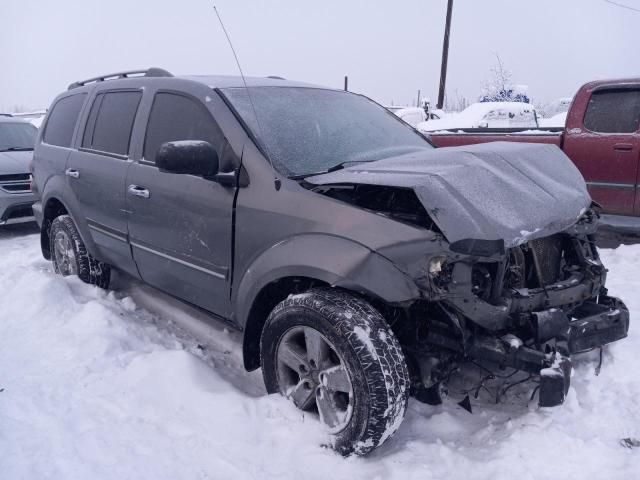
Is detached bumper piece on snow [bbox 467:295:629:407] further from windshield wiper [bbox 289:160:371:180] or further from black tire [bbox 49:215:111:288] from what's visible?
black tire [bbox 49:215:111:288]

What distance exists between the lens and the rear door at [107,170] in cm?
396

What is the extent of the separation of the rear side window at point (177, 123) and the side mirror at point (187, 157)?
0.22m

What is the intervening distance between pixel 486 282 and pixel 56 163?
396cm

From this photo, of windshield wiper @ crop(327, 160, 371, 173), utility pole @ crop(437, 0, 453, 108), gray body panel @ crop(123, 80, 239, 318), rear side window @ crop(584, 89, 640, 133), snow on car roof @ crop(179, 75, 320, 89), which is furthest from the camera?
utility pole @ crop(437, 0, 453, 108)

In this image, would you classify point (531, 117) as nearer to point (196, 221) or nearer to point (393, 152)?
point (393, 152)

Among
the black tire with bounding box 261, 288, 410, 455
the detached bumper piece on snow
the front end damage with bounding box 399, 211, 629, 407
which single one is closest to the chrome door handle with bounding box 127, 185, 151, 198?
the black tire with bounding box 261, 288, 410, 455

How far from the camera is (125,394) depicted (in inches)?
118

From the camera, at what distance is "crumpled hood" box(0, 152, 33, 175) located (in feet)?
24.7

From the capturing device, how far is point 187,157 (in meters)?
2.87

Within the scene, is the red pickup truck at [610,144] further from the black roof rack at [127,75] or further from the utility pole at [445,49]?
the utility pole at [445,49]

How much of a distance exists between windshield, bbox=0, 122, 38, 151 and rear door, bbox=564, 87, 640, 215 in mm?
7728

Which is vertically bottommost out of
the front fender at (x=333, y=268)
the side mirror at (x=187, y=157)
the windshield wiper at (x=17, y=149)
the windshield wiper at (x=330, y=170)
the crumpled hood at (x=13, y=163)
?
the crumpled hood at (x=13, y=163)

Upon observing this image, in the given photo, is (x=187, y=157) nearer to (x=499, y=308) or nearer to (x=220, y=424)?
(x=220, y=424)

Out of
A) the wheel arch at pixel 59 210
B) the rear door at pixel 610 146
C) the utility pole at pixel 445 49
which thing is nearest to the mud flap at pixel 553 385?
the wheel arch at pixel 59 210
